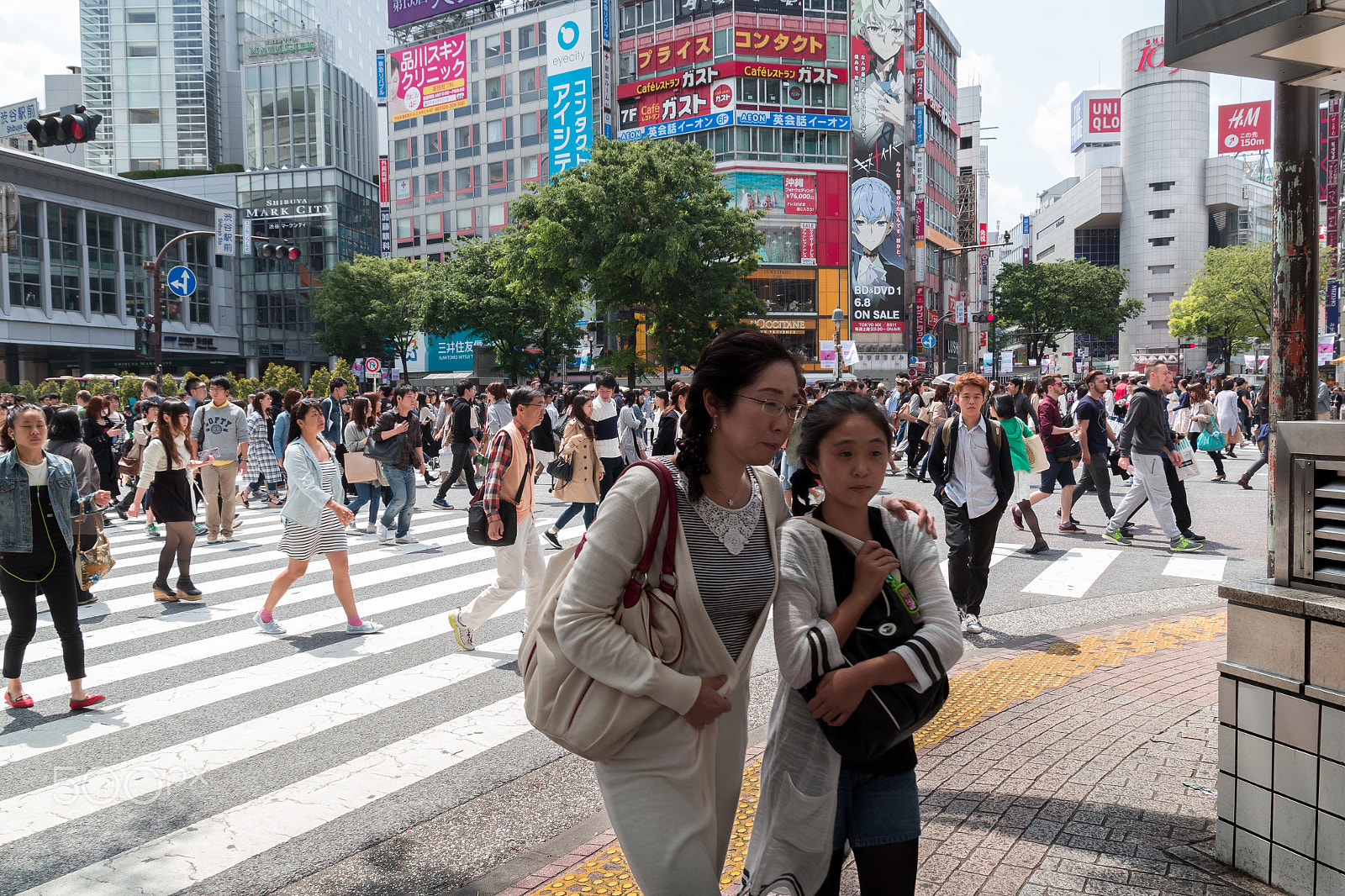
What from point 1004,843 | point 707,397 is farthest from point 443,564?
point 707,397

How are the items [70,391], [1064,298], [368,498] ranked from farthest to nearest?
[1064,298]
[70,391]
[368,498]

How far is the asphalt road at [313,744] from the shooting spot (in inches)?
147

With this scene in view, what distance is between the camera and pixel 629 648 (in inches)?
84.4

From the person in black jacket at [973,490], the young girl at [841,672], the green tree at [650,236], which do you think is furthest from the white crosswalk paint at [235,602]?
the green tree at [650,236]

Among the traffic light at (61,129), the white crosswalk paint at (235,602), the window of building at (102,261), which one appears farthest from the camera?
the window of building at (102,261)

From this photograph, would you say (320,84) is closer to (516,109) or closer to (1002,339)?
(516,109)

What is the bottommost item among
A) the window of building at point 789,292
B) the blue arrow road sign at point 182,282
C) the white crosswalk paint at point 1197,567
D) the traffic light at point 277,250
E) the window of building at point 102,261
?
the white crosswalk paint at point 1197,567

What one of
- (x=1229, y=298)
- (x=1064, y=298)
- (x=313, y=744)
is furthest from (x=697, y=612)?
(x=1064, y=298)

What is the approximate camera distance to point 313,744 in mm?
5062

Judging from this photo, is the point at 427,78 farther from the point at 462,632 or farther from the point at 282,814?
the point at 282,814

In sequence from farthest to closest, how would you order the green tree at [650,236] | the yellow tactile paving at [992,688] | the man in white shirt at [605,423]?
the green tree at [650,236] → the man in white shirt at [605,423] → the yellow tactile paving at [992,688]

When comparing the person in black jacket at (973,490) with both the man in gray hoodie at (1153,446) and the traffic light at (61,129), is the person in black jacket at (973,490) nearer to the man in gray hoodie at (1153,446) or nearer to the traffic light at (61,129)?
the man in gray hoodie at (1153,446)

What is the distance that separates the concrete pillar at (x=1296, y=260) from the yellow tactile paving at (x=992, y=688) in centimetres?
200

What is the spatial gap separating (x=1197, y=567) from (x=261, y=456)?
12.9m
